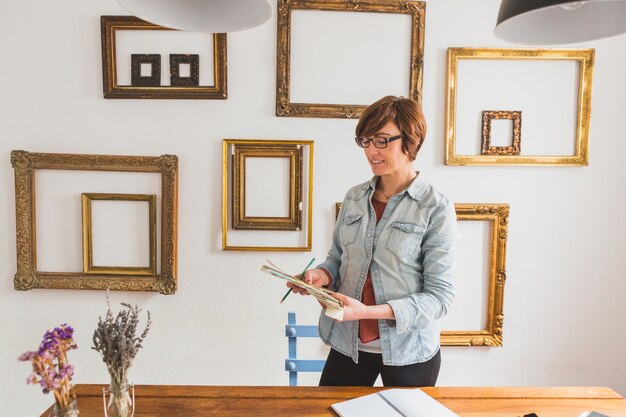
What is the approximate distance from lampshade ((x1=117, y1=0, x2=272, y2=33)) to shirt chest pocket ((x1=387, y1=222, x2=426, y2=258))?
2.49 ft

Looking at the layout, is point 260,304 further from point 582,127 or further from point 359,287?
point 582,127

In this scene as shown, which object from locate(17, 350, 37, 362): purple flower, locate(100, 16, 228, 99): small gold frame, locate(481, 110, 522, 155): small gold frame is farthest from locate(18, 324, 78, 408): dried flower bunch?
locate(481, 110, 522, 155): small gold frame

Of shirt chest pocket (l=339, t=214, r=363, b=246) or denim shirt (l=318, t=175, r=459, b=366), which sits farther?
shirt chest pocket (l=339, t=214, r=363, b=246)

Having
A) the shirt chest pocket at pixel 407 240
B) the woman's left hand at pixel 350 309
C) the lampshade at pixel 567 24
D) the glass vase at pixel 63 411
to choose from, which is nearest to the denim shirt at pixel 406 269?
the shirt chest pocket at pixel 407 240

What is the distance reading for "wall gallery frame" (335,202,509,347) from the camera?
2.03 metres

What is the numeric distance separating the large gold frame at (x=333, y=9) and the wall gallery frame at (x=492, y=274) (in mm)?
452

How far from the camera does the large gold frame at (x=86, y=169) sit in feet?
6.39


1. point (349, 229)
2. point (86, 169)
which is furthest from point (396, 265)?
point (86, 169)

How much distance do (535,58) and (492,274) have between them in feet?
3.42

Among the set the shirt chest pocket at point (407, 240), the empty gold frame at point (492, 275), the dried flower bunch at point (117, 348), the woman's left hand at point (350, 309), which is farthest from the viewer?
the empty gold frame at point (492, 275)

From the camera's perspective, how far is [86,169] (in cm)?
197

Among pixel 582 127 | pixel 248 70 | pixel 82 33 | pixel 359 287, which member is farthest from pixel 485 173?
pixel 82 33

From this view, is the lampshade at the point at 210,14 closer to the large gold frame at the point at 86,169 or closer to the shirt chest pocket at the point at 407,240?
the shirt chest pocket at the point at 407,240

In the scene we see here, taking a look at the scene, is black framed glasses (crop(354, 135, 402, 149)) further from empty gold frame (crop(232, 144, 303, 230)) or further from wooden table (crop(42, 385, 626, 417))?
wooden table (crop(42, 385, 626, 417))
